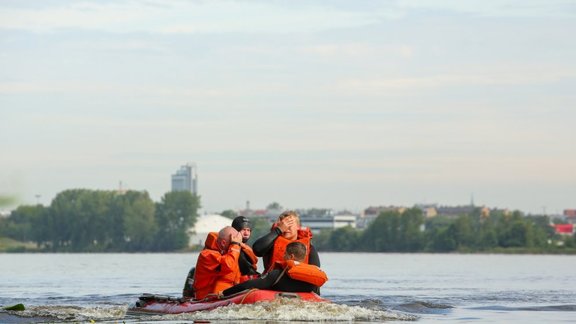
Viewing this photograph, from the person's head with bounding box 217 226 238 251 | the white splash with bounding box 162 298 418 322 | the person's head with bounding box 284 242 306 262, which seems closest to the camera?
the person's head with bounding box 284 242 306 262

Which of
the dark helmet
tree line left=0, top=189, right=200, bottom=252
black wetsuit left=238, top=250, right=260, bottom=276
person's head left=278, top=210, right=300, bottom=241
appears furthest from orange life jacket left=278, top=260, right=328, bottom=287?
tree line left=0, top=189, right=200, bottom=252

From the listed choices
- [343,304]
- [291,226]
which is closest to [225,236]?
[291,226]

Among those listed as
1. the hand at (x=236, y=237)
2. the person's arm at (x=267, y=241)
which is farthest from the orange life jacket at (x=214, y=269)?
the person's arm at (x=267, y=241)

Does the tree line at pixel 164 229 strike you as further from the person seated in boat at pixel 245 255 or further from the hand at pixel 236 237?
the hand at pixel 236 237

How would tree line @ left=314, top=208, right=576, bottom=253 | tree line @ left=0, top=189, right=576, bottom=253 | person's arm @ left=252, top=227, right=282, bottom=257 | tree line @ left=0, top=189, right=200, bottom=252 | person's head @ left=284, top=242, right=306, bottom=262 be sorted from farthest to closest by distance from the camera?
tree line @ left=0, top=189, right=200, bottom=252, tree line @ left=0, top=189, right=576, bottom=253, tree line @ left=314, top=208, right=576, bottom=253, person's arm @ left=252, top=227, right=282, bottom=257, person's head @ left=284, top=242, right=306, bottom=262

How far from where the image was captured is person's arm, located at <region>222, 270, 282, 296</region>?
2601cm

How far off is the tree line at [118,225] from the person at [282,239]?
523ft

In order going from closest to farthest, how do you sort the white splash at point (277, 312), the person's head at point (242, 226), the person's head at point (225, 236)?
the white splash at point (277, 312) < the person's head at point (225, 236) < the person's head at point (242, 226)

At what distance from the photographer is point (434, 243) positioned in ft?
589

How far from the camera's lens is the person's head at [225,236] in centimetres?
2640

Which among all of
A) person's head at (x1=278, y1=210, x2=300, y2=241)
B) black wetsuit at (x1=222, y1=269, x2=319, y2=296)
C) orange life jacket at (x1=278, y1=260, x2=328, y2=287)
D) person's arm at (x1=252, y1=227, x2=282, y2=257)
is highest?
person's head at (x1=278, y1=210, x2=300, y2=241)

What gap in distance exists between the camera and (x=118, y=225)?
188 meters

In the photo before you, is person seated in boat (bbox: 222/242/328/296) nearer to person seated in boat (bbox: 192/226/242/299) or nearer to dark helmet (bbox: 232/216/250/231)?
person seated in boat (bbox: 192/226/242/299)

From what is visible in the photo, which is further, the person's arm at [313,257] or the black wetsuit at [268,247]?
the person's arm at [313,257]
